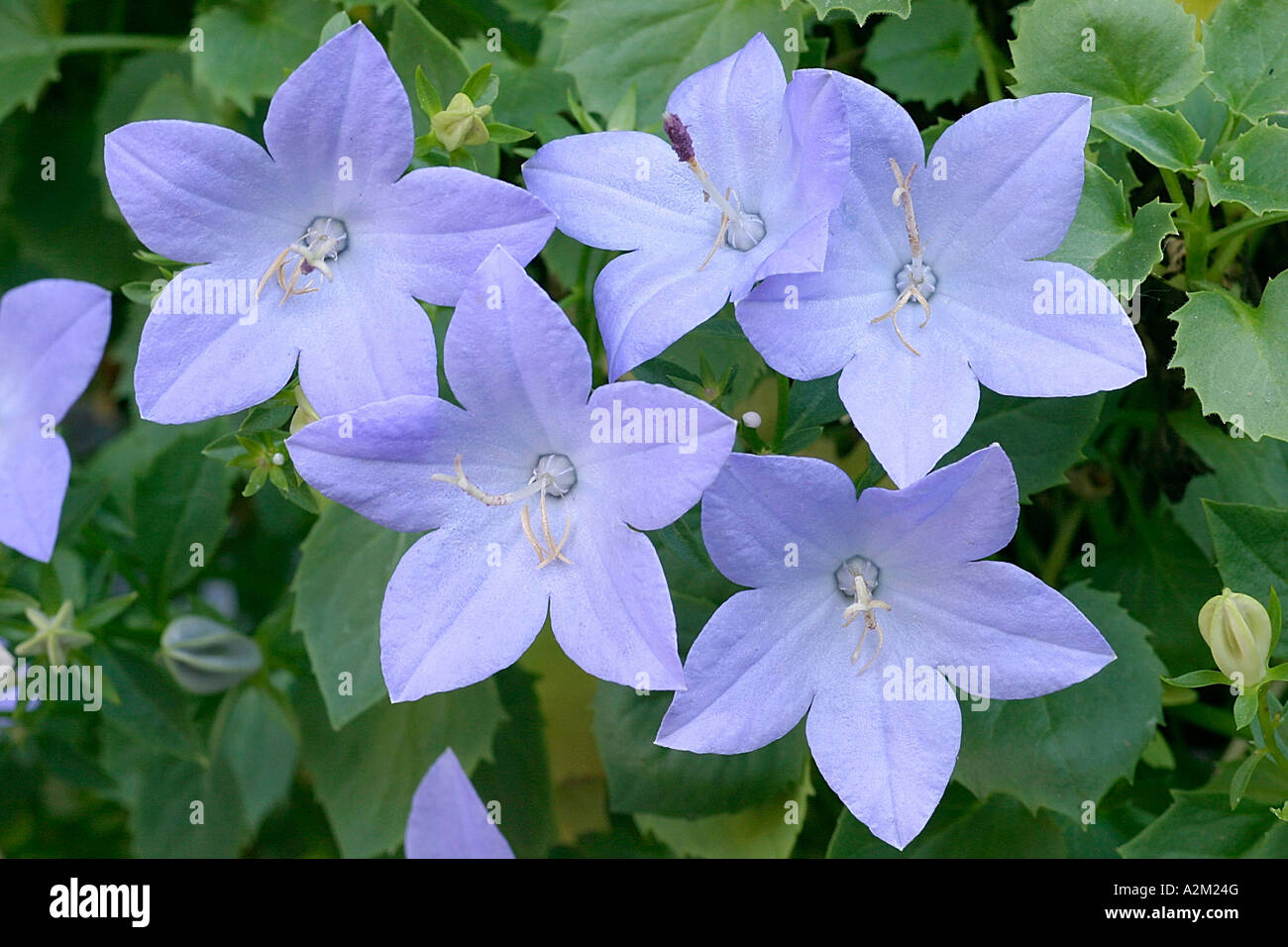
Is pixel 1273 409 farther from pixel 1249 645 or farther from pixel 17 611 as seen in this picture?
pixel 17 611

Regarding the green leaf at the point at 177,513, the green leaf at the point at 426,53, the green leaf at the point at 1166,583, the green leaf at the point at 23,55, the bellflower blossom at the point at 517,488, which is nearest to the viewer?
the bellflower blossom at the point at 517,488

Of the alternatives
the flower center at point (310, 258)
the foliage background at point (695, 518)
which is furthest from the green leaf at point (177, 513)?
the flower center at point (310, 258)

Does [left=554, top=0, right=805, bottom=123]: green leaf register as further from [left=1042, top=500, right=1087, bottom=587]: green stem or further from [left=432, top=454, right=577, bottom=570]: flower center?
[left=1042, top=500, right=1087, bottom=587]: green stem

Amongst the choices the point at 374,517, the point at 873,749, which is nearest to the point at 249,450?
the point at 374,517

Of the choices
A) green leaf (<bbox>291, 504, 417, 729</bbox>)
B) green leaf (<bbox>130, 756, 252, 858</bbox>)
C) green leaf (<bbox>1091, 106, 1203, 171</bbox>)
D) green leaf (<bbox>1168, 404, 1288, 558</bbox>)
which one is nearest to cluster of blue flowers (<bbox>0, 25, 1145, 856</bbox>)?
green leaf (<bbox>1091, 106, 1203, 171</bbox>)

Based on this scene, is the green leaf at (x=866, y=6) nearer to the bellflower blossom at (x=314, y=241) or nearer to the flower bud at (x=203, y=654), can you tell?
the bellflower blossom at (x=314, y=241)

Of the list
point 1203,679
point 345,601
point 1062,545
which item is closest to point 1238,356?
point 1203,679
